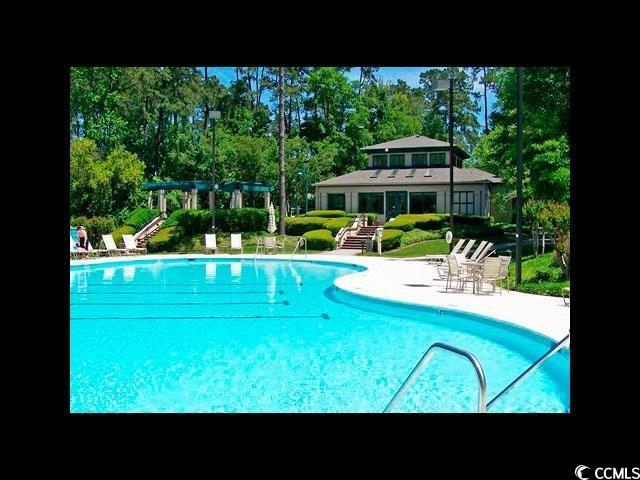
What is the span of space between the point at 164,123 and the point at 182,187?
587 inches

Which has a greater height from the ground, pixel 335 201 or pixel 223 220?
pixel 335 201

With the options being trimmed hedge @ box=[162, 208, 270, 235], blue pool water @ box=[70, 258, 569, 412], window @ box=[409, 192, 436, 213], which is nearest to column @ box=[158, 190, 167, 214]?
trimmed hedge @ box=[162, 208, 270, 235]

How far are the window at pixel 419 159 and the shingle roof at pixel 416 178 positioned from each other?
0.55 m

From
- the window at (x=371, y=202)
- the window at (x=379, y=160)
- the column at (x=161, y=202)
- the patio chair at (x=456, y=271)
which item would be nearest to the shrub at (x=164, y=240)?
the column at (x=161, y=202)

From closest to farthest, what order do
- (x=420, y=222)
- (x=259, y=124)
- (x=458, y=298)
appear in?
(x=458, y=298), (x=420, y=222), (x=259, y=124)

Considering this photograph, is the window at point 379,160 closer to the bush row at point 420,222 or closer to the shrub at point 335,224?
the bush row at point 420,222

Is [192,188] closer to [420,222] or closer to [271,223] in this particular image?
[271,223]

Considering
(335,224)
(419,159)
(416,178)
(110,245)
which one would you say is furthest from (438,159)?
(110,245)

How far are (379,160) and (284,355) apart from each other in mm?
33230

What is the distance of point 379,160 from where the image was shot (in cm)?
4159

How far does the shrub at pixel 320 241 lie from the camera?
29.1 m

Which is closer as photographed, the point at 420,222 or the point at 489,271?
the point at 489,271
